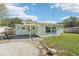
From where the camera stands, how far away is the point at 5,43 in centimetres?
249

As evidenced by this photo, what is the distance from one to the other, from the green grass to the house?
67 mm

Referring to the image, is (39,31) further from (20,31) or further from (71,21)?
(71,21)

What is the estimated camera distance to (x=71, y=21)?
248 centimetres

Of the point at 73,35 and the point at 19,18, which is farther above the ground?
the point at 19,18

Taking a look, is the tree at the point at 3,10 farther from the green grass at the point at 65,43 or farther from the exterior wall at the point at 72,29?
the exterior wall at the point at 72,29

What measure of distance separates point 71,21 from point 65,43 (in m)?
0.30

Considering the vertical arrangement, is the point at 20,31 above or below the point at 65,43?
above

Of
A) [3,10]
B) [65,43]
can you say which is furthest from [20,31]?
[65,43]

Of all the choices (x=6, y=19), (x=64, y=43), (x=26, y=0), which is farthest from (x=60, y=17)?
(x=6, y=19)

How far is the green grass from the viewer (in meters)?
2.45

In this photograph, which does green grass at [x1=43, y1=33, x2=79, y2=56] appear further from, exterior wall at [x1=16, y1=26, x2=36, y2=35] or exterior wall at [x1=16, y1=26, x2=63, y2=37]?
exterior wall at [x1=16, y1=26, x2=36, y2=35]

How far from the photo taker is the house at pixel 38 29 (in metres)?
2.48

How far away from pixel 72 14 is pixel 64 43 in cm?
39

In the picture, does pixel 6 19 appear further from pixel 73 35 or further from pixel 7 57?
pixel 73 35
